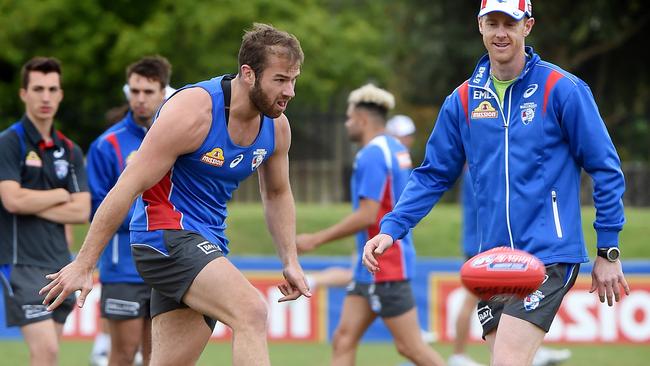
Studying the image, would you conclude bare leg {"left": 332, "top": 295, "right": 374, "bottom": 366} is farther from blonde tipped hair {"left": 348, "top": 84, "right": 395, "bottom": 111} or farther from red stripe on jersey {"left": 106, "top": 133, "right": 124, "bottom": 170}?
red stripe on jersey {"left": 106, "top": 133, "right": 124, "bottom": 170}

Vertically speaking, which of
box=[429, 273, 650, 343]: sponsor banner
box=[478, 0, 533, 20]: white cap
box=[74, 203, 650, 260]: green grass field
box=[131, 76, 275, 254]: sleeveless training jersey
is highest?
box=[478, 0, 533, 20]: white cap

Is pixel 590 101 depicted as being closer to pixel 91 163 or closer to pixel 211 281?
pixel 211 281

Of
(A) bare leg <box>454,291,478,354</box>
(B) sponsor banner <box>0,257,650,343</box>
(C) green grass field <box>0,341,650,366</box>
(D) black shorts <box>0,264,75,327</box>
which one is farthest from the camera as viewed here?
(B) sponsor banner <box>0,257,650,343</box>

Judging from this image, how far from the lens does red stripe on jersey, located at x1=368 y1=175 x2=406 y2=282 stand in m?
8.84

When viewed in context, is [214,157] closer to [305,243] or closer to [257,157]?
[257,157]

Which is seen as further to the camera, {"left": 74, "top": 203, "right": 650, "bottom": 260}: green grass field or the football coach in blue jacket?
{"left": 74, "top": 203, "right": 650, "bottom": 260}: green grass field

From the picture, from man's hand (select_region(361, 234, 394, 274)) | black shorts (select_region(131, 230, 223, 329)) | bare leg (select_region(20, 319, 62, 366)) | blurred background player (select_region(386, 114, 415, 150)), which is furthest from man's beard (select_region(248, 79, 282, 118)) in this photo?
blurred background player (select_region(386, 114, 415, 150))

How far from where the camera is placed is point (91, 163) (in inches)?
335

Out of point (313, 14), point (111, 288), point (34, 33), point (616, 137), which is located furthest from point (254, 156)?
point (616, 137)

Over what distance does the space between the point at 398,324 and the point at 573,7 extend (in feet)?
76.4

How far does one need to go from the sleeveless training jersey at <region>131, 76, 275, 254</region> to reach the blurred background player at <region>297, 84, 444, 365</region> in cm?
239

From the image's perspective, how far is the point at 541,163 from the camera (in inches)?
231

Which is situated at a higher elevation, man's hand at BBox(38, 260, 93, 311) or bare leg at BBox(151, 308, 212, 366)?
man's hand at BBox(38, 260, 93, 311)

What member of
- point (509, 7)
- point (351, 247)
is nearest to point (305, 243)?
point (509, 7)
